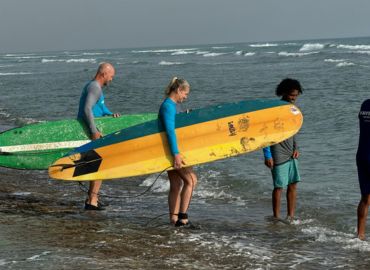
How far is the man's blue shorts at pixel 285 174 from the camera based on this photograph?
6.13 m

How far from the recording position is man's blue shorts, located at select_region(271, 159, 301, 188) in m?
6.13

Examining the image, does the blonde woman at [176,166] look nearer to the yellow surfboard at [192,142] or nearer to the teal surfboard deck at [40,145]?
the yellow surfboard at [192,142]

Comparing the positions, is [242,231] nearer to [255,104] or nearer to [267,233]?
[267,233]

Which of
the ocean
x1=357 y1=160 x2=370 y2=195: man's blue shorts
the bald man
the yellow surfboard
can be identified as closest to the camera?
the ocean

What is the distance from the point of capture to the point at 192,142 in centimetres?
619

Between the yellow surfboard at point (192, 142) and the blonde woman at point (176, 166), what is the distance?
0.99 ft

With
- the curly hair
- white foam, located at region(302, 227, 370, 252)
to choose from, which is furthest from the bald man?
white foam, located at region(302, 227, 370, 252)

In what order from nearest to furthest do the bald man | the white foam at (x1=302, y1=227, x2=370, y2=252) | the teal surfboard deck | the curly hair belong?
the white foam at (x1=302, y1=227, x2=370, y2=252), the curly hair, the bald man, the teal surfboard deck

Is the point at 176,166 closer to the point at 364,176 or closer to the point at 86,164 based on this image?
the point at 86,164

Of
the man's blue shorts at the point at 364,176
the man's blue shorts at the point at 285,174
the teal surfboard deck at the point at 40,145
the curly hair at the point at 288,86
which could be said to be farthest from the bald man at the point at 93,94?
the man's blue shorts at the point at 364,176

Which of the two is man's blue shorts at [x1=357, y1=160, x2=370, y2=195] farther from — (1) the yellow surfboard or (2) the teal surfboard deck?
(2) the teal surfboard deck

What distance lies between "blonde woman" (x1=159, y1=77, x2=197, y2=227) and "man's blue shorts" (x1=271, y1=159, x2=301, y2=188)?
0.91 metres

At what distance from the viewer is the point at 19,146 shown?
7445 mm

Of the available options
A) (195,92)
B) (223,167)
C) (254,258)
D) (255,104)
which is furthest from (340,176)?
(195,92)
